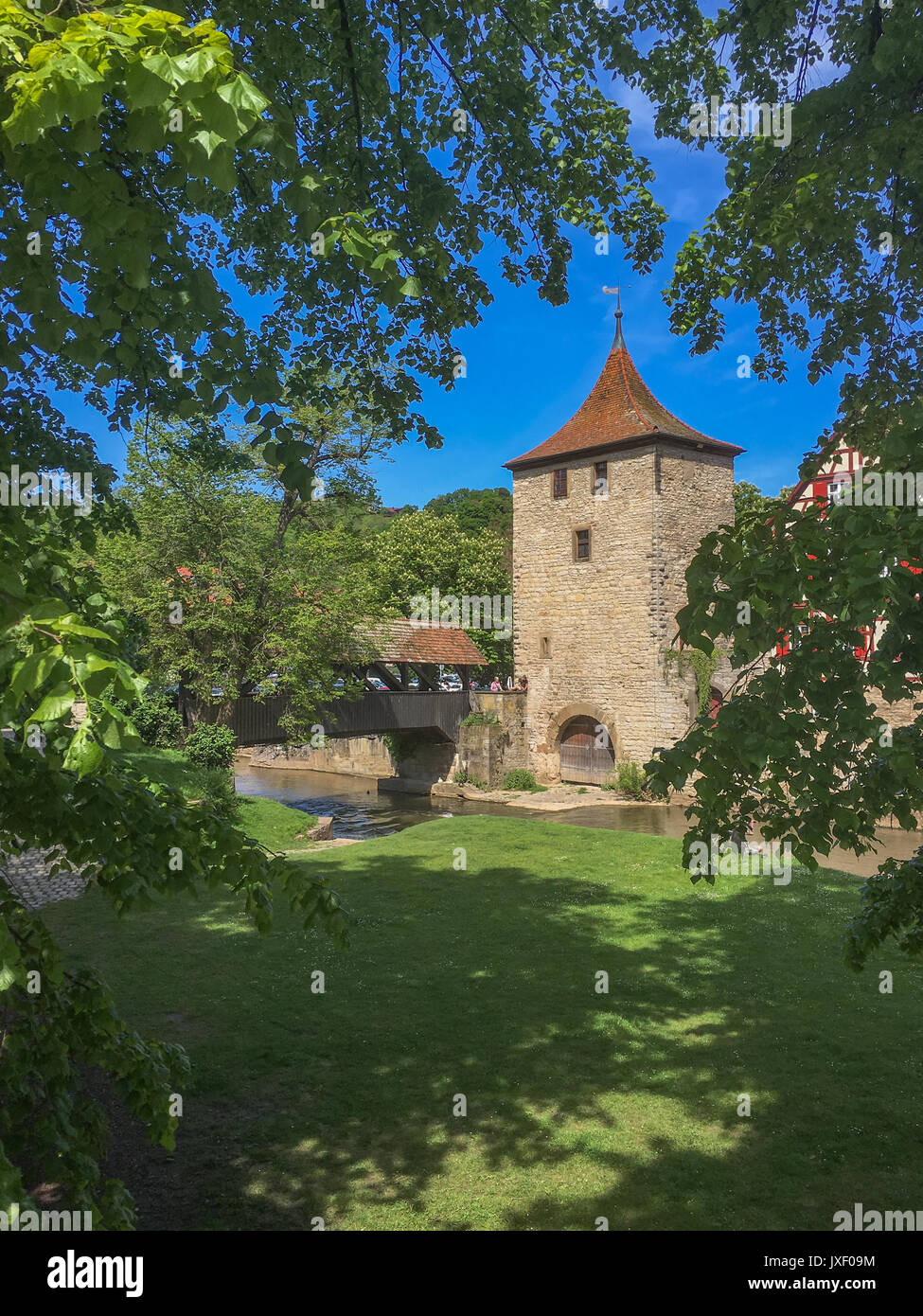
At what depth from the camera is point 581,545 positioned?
2839 centimetres

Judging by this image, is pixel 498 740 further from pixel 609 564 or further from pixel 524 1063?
pixel 524 1063

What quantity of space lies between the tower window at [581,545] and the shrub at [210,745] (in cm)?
1314

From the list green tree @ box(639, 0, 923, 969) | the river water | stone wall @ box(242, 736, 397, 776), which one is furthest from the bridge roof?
green tree @ box(639, 0, 923, 969)

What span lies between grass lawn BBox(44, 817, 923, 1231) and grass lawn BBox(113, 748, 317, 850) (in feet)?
18.5

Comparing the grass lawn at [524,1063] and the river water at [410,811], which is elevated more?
the grass lawn at [524,1063]

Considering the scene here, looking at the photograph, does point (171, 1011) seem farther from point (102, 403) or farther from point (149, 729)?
point (149, 729)

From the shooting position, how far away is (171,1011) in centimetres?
725

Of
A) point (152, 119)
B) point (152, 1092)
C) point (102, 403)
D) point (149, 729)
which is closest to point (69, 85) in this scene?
point (152, 119)

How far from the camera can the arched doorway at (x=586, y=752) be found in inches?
1093

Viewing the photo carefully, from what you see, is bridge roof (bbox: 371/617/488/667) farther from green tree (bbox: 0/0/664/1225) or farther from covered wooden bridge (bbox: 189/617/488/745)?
green tree (bbox: 0/0/664/1225)

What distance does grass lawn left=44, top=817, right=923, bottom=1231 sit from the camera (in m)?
4.81

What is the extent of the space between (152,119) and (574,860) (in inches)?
480

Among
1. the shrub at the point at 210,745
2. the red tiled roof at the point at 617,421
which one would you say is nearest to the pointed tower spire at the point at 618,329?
the red tiled roof at the point at 617,421

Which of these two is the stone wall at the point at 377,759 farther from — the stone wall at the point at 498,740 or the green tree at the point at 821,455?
the green tree at the point at 821,455
